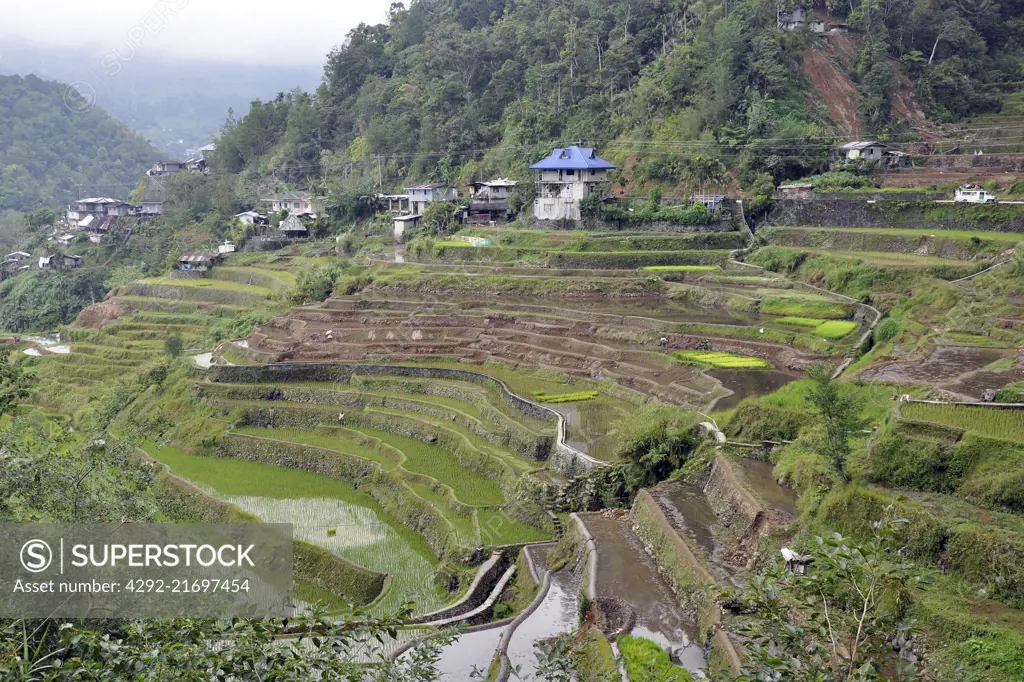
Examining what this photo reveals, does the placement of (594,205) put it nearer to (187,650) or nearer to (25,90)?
(187,650)

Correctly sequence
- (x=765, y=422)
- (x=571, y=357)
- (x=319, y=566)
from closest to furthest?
1. (x=765, y=422)
2. (x=319, y=566)
3. (x=571, y=357)

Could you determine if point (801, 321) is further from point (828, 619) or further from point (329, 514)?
point (828, 619)

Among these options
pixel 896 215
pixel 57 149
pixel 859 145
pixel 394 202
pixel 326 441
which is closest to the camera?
pixel 326 441

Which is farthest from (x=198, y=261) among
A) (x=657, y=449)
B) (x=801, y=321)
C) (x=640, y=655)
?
(x=640, y=655)

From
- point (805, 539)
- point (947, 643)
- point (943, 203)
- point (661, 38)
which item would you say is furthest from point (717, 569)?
point (661, 38)

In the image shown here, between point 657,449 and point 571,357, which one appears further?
point 571,357

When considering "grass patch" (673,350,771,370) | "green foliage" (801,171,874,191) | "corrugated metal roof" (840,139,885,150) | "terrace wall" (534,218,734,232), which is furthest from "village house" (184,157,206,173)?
"grass patch" (673,350,771,370)
